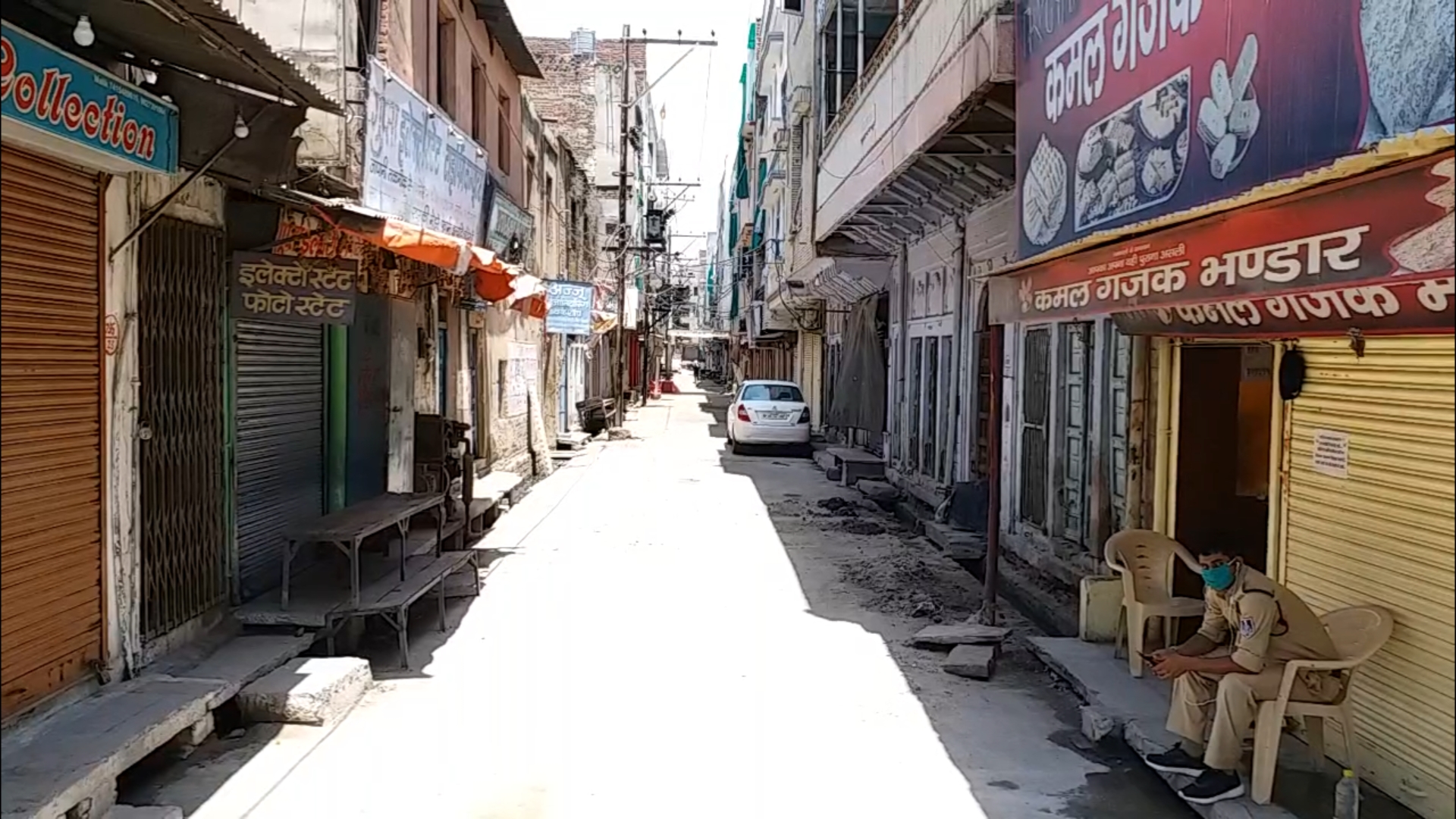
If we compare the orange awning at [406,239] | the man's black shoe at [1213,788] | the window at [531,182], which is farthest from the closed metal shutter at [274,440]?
the window at [531,182]

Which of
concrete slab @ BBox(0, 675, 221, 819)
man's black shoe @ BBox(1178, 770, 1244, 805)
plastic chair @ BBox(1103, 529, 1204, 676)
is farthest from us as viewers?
plastic chair @ BBox(1103, 529, 1204, 676)

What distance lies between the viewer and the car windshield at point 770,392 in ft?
83.1

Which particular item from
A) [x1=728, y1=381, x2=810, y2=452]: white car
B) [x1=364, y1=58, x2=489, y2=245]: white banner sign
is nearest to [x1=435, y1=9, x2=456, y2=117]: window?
[x1=364, y1=58, x2=489, y2=245]: white banner sign

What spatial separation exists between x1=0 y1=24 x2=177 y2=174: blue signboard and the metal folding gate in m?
1.01

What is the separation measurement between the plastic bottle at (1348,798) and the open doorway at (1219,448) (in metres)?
3.01

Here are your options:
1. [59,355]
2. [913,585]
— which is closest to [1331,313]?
[59,355]

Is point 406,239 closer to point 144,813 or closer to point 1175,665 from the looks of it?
point 144,813

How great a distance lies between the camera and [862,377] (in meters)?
20.3

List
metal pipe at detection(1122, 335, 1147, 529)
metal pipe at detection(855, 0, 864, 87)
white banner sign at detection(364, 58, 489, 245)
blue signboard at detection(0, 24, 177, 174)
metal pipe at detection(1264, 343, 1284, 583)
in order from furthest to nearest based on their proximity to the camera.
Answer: metal pipe at detection(855, 0, 864, 87) < white banner sign at detection(364, 58, 489, 245) < metal pipe at detection(1122, 335, 1147, 529) < metal pipe at detection(1264, 343, 1284, 583) < blue signboard at detection(0, 24, 177, 174)

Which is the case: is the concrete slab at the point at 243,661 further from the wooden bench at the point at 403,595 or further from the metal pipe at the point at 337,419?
the metal pipe at the point at 337,419

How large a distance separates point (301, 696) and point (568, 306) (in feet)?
45.3

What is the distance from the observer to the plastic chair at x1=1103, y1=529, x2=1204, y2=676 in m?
6.77

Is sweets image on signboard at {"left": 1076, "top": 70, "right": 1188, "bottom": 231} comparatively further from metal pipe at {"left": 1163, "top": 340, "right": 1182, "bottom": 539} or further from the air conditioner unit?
the air conditioner unit

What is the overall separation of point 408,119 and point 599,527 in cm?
553
